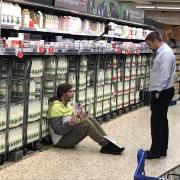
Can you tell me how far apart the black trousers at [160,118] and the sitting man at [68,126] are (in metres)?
0.53

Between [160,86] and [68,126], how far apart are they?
1.40 metres

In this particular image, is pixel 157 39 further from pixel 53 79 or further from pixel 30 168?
pixel 30 168

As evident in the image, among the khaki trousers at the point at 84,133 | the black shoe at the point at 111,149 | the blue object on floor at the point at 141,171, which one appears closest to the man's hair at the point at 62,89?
the khaki trousers at the point at 84,133

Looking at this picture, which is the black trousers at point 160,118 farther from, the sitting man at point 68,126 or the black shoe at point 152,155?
the sitting man at point 68,126

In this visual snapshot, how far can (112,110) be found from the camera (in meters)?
9.79

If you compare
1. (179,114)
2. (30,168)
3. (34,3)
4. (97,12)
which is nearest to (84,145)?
(30,168)

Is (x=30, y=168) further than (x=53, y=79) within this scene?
No

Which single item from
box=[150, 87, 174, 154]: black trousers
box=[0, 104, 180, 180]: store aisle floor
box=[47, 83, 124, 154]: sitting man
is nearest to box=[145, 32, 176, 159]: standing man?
box=[150, 87, 174, 154]: black trousers

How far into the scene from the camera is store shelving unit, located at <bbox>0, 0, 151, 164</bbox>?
18.9 feet

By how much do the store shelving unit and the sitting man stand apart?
0.19 meters

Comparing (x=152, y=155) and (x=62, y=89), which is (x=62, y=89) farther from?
(x=152, y=155)

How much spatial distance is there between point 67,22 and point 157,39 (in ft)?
5.81

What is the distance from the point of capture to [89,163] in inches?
237

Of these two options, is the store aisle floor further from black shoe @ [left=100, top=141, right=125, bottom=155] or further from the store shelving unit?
the store shelving unit
